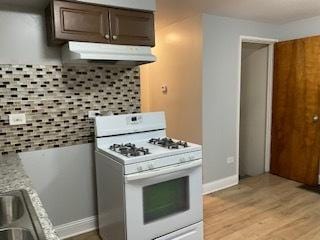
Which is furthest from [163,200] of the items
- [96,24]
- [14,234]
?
[96,24]

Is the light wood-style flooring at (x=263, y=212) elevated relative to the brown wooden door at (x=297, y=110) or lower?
lower

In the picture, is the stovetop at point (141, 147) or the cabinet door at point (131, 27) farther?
the cabinet door at point (131, 27)

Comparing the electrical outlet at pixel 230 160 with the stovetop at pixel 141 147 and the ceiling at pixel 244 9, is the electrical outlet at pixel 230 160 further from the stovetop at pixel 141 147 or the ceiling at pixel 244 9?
the ceiling at pixel 244 9

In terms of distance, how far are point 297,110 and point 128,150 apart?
2.57 metres

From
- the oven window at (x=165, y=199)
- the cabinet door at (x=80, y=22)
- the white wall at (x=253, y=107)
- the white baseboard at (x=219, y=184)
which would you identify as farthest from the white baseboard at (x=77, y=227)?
the white wall at (x=253, y=107)

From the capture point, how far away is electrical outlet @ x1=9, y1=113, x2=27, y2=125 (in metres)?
2.12

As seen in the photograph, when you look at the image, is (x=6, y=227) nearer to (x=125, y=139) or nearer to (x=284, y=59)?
(x=125, y=139)

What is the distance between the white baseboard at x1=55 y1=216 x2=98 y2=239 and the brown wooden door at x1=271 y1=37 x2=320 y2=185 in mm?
2735

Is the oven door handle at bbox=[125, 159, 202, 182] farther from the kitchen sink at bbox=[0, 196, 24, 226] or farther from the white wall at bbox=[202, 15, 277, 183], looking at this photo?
the white wall at bbox=[202, 15, 277, 183]

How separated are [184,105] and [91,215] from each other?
1749mm

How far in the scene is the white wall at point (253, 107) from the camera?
12.9 feet

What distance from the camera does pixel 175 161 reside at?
6.61 ft

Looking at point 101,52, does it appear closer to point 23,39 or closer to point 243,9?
point 23,39

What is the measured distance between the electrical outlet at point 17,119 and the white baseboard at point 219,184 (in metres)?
2.22
